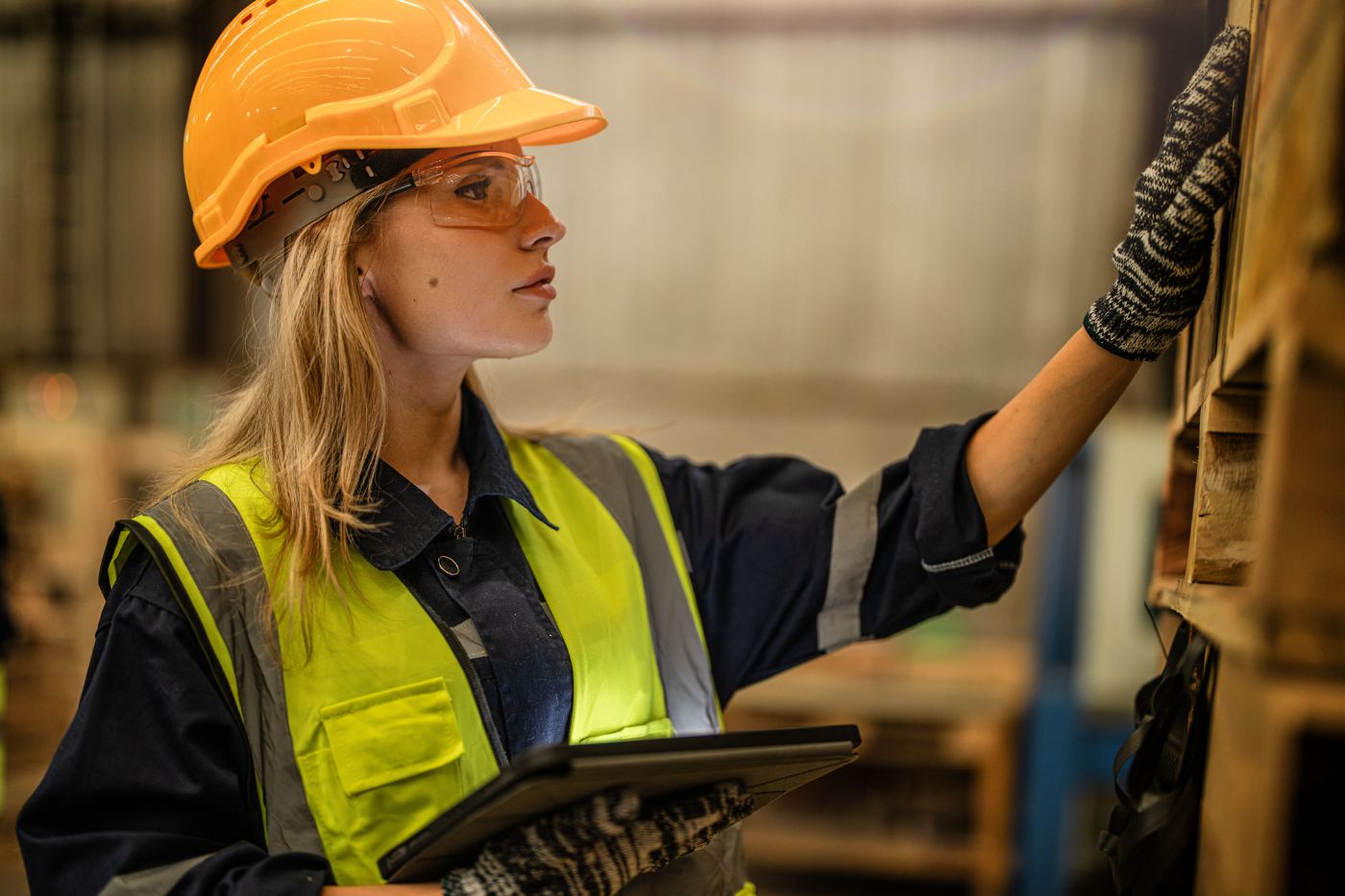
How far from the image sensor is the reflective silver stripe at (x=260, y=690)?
5.30 ft

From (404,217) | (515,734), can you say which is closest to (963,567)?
(515,734)

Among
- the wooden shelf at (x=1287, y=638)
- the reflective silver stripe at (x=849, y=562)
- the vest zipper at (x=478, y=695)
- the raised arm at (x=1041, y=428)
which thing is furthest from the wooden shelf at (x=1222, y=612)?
the vest zipper at (x=478, y=695)

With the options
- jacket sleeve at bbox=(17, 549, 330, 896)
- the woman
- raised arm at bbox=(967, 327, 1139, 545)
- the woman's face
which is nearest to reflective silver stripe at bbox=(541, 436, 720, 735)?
the woman

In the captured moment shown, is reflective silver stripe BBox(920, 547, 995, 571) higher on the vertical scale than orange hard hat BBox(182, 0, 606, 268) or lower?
lower

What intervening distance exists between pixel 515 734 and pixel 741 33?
5574 millimetres

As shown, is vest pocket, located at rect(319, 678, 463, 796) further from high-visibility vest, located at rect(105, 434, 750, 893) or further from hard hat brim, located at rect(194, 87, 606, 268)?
hard hat brim, located at rect(194, 87, 606, 268)

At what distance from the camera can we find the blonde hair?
1781mm

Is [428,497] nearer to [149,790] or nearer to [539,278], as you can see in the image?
[539,278]

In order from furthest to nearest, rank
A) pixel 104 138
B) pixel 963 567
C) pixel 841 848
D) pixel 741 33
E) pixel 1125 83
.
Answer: pixel 104 138, pixel 741 33, pixel 1125 83, pixel 841 848, pixel 963 567

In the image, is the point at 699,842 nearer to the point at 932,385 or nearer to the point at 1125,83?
the point at 932,385

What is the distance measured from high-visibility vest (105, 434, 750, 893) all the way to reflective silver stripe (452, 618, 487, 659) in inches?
0.6

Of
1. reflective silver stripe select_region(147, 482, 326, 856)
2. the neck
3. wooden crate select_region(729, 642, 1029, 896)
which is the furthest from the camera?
wooden crate select_region(729, 642, 1029, 896)

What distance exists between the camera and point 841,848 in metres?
4.95

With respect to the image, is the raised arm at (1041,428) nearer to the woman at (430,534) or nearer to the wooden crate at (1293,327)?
the woman at (430,534)
